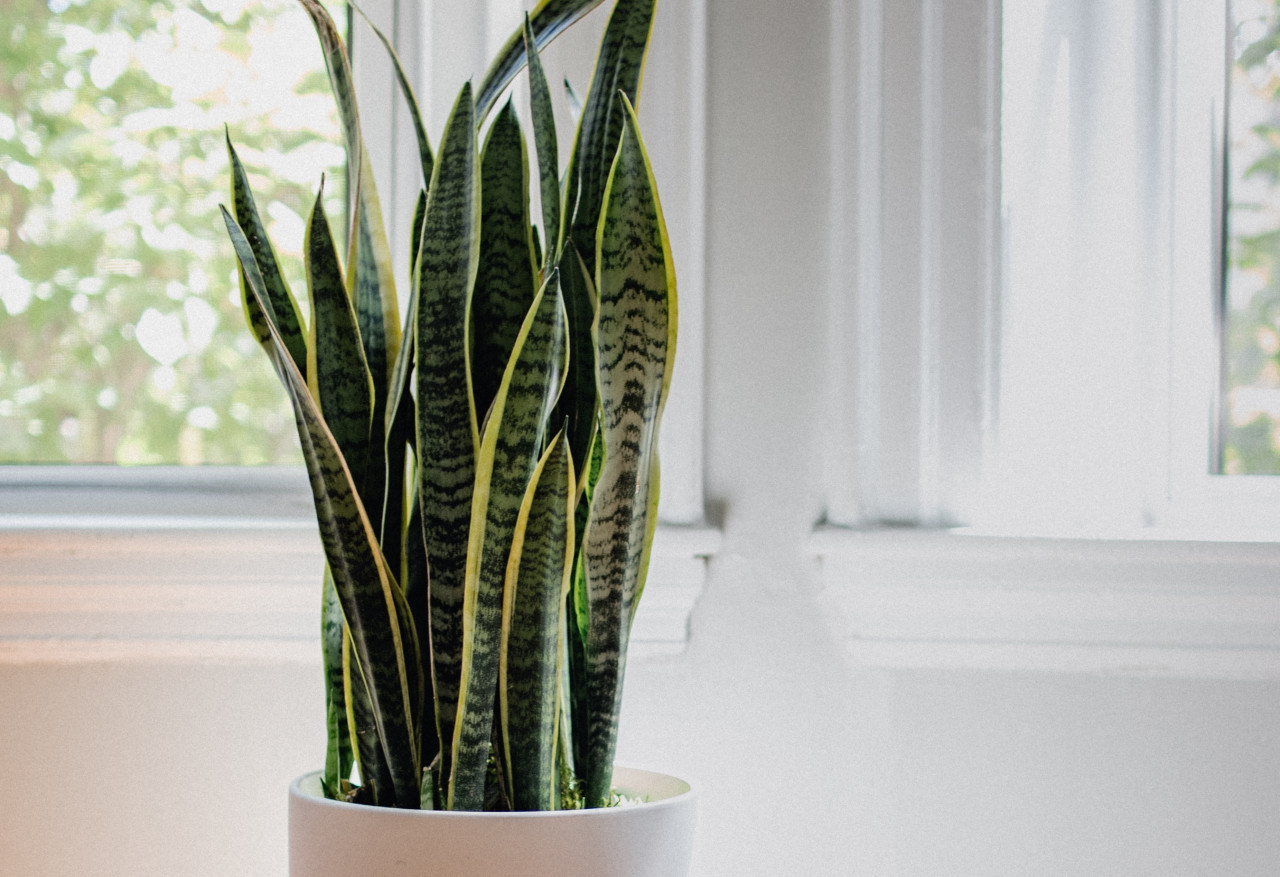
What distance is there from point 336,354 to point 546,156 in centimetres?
18

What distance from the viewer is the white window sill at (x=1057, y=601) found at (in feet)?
2.57

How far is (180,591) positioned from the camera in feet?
2.78

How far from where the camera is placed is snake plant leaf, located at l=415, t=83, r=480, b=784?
564 millimetres

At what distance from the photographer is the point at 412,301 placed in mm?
597

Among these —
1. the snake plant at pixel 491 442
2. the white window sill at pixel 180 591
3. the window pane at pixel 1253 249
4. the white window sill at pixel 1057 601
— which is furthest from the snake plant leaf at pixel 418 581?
the window pane at pixel 1253 249

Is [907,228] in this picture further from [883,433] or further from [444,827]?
[444,827]

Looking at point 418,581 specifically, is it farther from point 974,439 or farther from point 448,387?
point 974,439

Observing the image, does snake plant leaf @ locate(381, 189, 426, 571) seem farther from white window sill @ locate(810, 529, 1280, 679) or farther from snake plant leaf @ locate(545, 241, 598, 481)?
white window sill @ locate(810, 529, 1280, 679)

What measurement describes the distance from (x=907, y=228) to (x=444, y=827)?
59 centimetres

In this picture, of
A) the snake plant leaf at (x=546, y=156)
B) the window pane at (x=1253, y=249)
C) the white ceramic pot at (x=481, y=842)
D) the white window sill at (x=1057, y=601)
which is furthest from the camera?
the window pane at (x=1253, y=249)

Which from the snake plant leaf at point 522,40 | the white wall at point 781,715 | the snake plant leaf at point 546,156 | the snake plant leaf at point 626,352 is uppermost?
the snake plant leaf at point 522,40

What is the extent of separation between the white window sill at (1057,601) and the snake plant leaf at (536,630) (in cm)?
33

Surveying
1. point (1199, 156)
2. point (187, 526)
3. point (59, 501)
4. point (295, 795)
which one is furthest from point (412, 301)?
point (1199, 156)

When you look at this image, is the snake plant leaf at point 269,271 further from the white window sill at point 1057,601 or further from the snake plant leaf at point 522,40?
the white window sill at point 1057,601
